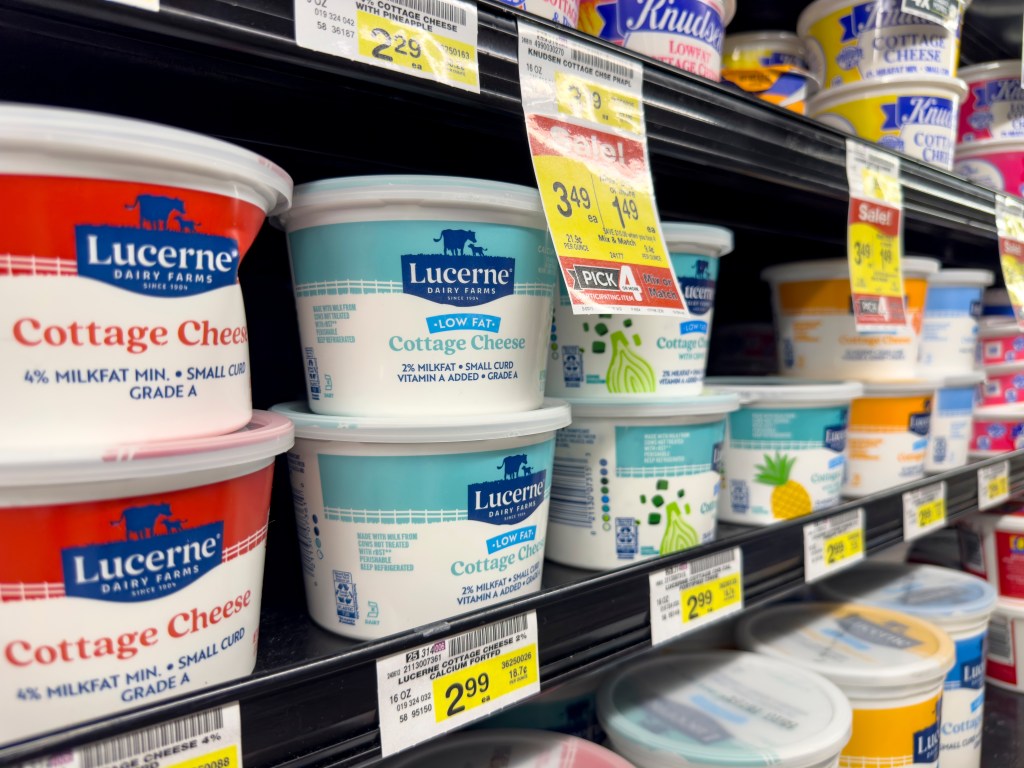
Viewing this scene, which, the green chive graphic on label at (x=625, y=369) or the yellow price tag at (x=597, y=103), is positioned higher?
the yellow price tag at (x=597, y=103)

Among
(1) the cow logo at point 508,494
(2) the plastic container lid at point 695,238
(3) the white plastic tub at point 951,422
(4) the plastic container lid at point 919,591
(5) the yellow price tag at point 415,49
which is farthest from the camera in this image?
(3) the white plastic tub at point 951,422

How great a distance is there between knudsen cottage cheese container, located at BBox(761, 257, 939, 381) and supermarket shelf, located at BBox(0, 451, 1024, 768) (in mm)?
396

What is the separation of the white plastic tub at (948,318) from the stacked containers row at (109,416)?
1343 millimetres

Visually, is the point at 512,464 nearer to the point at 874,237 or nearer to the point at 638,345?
the point at 638,345

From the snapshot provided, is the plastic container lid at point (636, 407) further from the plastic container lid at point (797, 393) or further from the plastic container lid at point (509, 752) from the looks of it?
the plastic container lid at point (509, 752)

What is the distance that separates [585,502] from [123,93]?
2.07 ft

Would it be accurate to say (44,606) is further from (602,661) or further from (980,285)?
(980,285)

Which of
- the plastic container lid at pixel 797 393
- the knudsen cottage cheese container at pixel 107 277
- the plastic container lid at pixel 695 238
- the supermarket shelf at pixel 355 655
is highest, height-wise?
the plastic container lid at pixel 695 238

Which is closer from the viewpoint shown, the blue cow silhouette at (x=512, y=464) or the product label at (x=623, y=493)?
the blue cow silhouette at (x=512, y=464)

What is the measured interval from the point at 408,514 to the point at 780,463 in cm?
62

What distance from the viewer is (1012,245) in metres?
1.30

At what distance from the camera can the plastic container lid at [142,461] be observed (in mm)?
402

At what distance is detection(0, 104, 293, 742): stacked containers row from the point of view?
1.36 ft

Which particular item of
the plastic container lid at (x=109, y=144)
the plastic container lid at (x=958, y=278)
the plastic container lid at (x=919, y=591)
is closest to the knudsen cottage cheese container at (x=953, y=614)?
the plastic container lid at (x=919, y=591)
